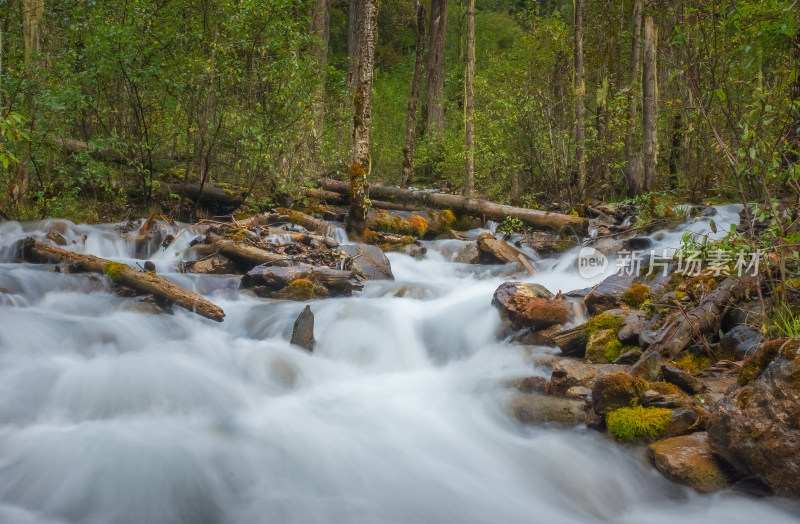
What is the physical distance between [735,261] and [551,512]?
9.78ft

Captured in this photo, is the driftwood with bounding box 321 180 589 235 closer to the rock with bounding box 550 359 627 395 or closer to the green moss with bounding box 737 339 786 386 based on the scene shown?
the rock with bounding box 550 359 627 395

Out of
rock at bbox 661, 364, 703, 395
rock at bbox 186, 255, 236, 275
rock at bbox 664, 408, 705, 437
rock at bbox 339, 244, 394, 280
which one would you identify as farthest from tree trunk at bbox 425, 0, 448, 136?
rock at bbox 664, 408, 705, 437

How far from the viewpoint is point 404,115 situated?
25469 mm

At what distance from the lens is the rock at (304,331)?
7.07m

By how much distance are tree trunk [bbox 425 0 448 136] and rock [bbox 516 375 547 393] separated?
16260 millimetres

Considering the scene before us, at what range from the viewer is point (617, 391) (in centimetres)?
475

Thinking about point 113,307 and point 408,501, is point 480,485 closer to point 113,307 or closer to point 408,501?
point 408,501

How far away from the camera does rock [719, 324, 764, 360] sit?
17.0 feet

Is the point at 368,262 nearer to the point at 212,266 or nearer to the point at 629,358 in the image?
the point at 212,266

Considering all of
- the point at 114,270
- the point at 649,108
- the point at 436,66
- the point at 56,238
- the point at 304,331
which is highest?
the point at 436,66

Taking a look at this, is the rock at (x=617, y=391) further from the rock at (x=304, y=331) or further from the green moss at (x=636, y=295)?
the rock at (x=304, y=331)

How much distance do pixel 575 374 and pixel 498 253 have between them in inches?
225

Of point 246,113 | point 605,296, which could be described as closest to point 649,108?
point 605,296

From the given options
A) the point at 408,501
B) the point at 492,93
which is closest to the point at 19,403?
the point at 408,501
